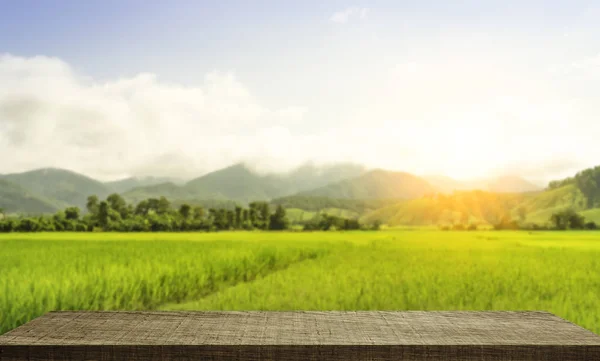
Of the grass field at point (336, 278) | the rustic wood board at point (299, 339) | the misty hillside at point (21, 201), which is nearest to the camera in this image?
the rustic wood board at point (299, 339)

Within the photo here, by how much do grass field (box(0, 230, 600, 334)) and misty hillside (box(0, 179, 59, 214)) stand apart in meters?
3.35

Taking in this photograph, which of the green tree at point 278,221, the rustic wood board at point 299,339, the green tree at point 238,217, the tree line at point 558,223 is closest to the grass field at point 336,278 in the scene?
the tree line at point 558,223

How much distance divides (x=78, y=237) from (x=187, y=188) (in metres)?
6.85

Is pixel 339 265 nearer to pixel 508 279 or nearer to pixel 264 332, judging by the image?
pixel 508 279

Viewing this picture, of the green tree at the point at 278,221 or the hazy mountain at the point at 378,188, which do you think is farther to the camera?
the green tree at the point at 278,221

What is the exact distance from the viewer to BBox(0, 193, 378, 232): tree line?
1583 cm

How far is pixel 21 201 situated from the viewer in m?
17.3

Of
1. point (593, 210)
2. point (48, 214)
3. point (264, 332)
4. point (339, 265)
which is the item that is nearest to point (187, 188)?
point (48, 214)

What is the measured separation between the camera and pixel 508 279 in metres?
8.25

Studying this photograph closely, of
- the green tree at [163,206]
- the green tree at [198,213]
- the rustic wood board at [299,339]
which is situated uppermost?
the green tree at [163,206]

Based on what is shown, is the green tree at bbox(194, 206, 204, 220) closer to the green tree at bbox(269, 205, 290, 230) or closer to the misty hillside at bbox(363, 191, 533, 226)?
the green tree at bbox(269, 205, 290, 230)

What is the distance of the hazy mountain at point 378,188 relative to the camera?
42.6ft

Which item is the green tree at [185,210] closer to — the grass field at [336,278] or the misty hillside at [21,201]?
the misty hillside at [21,201]

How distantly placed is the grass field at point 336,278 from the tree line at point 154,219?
252cm
